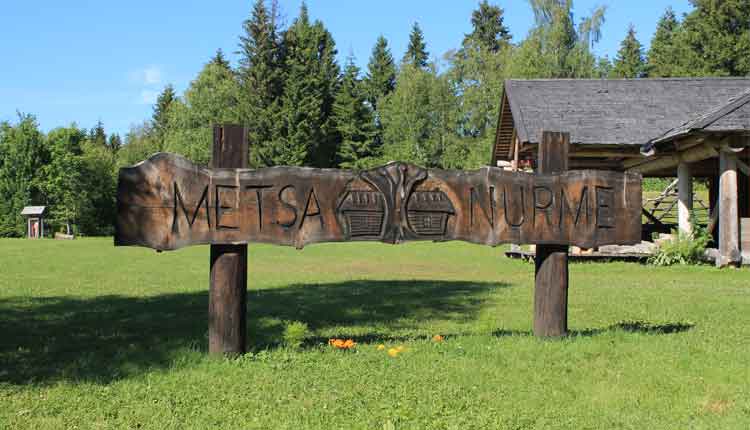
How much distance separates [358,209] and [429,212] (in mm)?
667

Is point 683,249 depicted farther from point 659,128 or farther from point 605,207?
point 605,207

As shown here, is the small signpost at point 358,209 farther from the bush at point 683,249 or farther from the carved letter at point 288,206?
the bush at point 683,249

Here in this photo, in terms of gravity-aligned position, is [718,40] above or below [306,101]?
above

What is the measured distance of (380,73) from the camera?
6084 cm

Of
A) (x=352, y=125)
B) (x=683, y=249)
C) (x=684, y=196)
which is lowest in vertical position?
(x=683, y=249)

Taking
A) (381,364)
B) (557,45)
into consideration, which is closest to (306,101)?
(557,45)

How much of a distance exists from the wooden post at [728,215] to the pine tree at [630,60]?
44.4 meters

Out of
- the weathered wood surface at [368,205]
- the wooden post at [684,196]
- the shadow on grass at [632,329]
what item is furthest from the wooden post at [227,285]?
the wooden post at [684,196]

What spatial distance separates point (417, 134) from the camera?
176 feet

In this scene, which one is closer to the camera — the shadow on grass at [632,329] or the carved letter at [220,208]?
the carved letter at [220,208]

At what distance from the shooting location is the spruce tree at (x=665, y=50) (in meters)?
53.9

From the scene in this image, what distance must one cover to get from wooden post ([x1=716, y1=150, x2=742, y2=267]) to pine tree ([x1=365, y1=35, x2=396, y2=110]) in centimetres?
4556

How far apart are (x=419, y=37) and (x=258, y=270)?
5827cm

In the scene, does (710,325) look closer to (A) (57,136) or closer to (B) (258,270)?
(B) (258,270)
